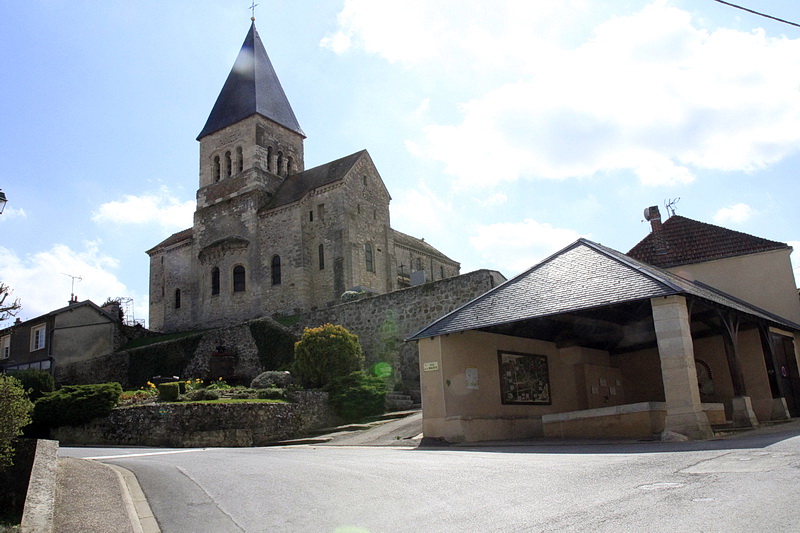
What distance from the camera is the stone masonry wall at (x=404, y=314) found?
80.9ft

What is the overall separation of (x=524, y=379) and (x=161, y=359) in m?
22.3

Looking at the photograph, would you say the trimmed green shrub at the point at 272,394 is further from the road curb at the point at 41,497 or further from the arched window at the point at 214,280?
the arched window at the point at 214,280

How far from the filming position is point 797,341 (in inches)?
786

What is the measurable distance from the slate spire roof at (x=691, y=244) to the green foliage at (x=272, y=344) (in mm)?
14876

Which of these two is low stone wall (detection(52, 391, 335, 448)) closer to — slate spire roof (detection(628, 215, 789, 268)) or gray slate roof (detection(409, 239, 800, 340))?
gray slate roof (detection(409, 239, 800, 340))

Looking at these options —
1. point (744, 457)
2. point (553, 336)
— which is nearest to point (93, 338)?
point (553, 336)

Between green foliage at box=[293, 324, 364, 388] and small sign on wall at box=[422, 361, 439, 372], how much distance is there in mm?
7294

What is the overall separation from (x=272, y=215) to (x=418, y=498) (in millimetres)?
35067

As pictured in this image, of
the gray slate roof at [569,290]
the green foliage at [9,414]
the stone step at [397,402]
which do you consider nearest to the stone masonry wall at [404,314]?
the stone step at [397,402]

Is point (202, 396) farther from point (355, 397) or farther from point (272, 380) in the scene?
point (355, 397)

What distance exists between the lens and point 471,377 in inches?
603

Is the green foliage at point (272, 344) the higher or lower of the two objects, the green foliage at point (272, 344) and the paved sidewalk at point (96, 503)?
the higher

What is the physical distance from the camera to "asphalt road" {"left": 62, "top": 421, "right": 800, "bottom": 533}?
A: 518 cm

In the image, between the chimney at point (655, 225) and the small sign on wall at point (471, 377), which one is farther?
the chimney at point (655, 225)
